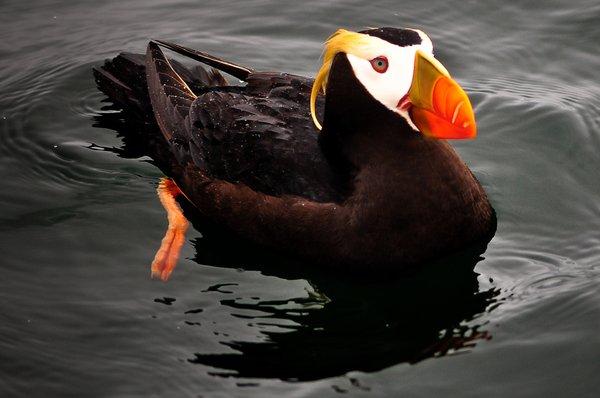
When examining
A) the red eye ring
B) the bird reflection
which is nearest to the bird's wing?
the bird reflection

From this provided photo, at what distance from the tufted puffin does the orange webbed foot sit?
1 cm

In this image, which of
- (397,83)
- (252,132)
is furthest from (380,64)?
(252,132)

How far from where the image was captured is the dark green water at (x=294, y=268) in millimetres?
5195

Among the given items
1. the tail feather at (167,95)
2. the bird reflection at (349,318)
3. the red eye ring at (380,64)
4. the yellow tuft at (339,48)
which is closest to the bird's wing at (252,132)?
the tail feather at (167,95)

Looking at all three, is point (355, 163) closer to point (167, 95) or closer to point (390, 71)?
point (390, 71)

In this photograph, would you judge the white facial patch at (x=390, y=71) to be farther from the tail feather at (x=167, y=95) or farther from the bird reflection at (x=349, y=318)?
the tail feather at (x=167, y=95)

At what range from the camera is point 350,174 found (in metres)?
5.88

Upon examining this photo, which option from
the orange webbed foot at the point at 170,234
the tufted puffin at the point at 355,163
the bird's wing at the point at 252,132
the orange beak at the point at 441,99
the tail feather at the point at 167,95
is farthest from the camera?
the tail feather at the point at 167,95

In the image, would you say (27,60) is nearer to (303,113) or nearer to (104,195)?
(104,195)

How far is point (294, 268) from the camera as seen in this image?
6.04 m

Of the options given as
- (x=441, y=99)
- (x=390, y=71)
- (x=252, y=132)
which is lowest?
(x=252, y=132)

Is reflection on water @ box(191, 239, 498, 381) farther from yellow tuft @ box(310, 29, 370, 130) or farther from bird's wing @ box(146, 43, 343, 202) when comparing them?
yellow tuft @ box(310, 29, 370, 130)

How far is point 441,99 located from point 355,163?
23.0 inches

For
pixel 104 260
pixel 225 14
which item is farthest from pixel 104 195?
pixel 225 14
